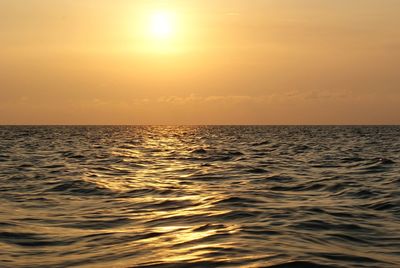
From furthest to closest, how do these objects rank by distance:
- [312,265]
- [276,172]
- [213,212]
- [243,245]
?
[276,172] → [213,212] → [243,245] → [312,265]

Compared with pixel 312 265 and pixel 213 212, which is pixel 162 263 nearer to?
pixel 312 265

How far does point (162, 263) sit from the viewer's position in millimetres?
9773

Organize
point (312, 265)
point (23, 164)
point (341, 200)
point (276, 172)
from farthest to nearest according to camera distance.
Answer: point (23, 164)
point (276, 172)
point (341, 200)
point (312, 265)

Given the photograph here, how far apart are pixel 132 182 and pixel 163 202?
6.26 m

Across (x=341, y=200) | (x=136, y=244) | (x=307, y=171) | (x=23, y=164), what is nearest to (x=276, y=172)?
(x=307, y=171)

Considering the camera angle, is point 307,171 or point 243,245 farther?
point 307,171

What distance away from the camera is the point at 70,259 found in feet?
33.8

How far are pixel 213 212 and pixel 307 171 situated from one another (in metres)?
12.9

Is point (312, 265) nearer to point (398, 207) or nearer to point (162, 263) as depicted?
point (162, 263)

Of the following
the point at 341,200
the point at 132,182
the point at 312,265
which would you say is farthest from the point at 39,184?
the point at 312,265

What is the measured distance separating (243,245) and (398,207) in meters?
6.84

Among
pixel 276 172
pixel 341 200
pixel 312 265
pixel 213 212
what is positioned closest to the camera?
pixel 312 265

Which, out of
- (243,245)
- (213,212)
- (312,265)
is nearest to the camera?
(312,265)

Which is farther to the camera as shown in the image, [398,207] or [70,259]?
[398,207]
